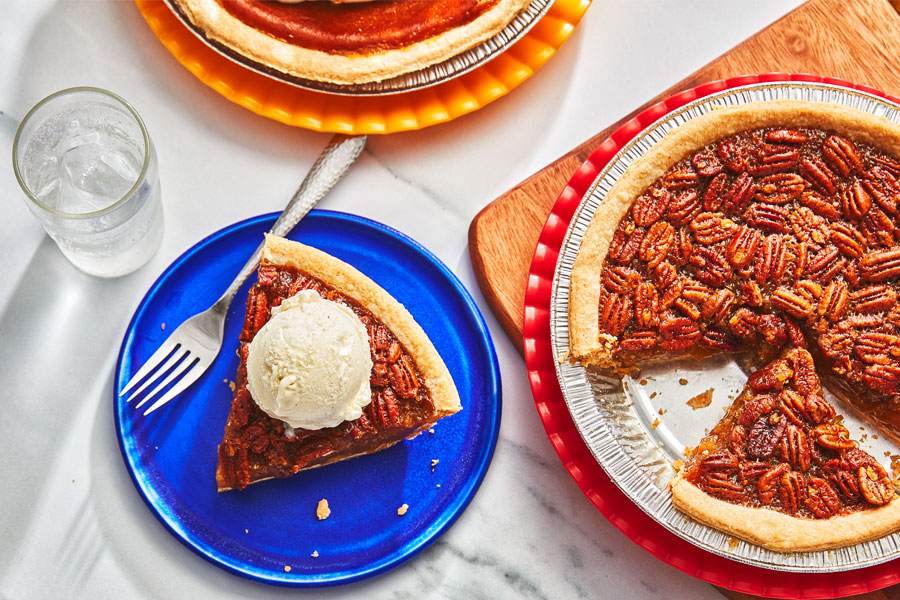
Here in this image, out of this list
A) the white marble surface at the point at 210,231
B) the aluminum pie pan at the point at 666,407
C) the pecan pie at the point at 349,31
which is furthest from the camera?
the white marble surface at the point at 210,231

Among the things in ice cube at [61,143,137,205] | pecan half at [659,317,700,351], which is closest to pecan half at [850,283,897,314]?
pecan half at [659,317,700,351]

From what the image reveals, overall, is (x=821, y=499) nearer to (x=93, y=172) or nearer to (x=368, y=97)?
(x=368, y=97)

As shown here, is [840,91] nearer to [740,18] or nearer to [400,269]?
[740,18]

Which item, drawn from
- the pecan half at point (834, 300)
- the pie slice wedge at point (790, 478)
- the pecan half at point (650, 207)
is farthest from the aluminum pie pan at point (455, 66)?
the pie slice wedge at point (790, 478)

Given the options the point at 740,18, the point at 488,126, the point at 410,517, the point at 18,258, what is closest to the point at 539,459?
the point at 410,517

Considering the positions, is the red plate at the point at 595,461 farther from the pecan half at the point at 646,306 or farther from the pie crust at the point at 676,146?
the pecan half at the point at 646,306

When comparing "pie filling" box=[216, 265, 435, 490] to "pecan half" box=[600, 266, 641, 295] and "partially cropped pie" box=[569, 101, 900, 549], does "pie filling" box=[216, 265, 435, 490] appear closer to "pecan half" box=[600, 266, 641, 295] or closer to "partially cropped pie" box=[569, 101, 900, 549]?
"partially cropped pie" box=[569, 101, 900, 549]
